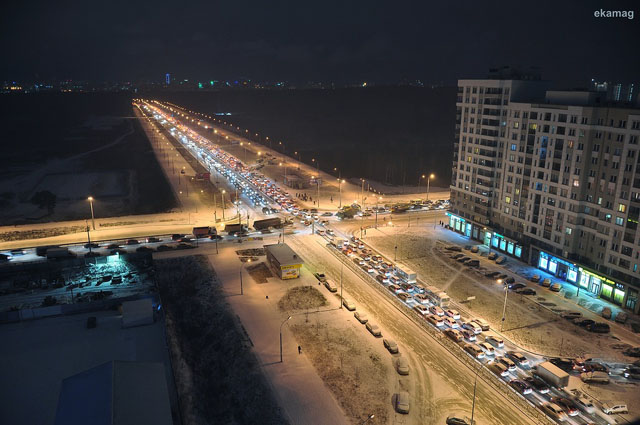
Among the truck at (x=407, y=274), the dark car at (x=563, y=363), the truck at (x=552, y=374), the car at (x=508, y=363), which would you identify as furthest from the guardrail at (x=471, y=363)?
the dark car at (x=563, y=363)

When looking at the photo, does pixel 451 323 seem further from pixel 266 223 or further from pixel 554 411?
pixel 266 223

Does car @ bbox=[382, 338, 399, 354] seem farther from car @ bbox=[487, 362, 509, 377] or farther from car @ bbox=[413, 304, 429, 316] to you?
car @ bbox=[487, 362, 509, 377]

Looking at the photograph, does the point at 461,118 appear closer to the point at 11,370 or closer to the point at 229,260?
the point at 229,260

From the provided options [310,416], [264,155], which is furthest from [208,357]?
[264,155]

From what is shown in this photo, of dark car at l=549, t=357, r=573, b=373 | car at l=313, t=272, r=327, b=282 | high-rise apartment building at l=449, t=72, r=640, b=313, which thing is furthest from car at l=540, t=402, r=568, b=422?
car at l=313, t=272, r=327, b=282

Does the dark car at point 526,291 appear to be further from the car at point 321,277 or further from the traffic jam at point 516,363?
the car at point 321,277
